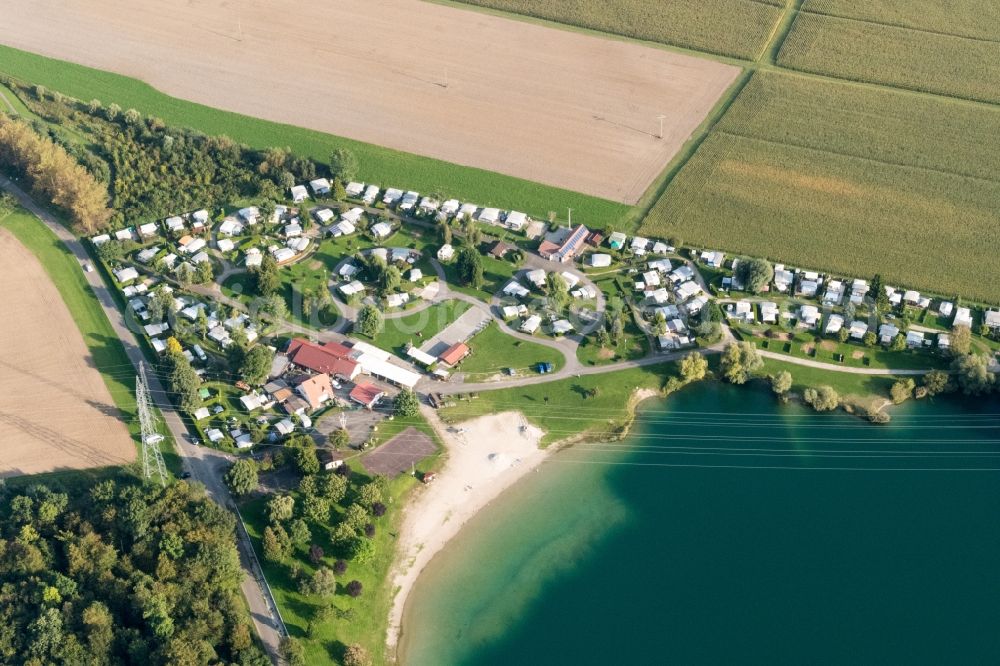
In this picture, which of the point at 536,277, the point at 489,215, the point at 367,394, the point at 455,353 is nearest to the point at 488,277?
the point at 536,277

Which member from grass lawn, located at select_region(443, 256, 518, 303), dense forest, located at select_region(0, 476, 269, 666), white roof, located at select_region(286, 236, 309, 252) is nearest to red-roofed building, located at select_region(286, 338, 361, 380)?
grass lawn, located at select_region(443, 256, 518, 303)

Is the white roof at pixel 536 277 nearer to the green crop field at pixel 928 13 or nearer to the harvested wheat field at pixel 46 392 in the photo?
the harvested wheat field at pixel 46 392

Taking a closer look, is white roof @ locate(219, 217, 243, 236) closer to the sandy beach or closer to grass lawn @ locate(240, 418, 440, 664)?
the sandy beach

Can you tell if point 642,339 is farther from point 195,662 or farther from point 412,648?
point 195,662

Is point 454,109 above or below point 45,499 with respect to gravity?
above

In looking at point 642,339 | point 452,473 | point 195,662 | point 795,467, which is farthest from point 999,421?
point 195,662

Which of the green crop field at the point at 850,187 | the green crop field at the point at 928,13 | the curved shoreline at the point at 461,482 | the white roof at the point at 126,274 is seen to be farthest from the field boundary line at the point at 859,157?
the white roof at the point at 126,274
